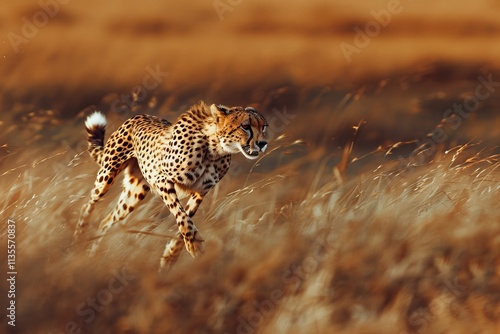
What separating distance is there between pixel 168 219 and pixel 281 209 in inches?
26.0

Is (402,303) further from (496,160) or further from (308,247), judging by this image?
(496,160)

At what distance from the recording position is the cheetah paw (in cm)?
714

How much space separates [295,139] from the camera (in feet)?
24.9

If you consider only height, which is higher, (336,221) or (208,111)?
(208,111)

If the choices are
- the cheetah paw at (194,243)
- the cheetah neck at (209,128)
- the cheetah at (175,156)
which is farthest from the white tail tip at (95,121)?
the cheetah paw at (194,243)

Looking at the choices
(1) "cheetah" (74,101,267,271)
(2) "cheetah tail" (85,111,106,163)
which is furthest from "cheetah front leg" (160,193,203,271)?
(2) "cheetah tail" (85,111,106,163)

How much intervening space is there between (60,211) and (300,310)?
1445 millimetres

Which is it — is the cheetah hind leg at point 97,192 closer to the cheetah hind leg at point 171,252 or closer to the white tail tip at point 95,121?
the white tail tip at point 95,121

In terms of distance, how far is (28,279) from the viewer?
24.1 ft

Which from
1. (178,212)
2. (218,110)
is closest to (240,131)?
(218,110)

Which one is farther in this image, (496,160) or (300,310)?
(496,160)

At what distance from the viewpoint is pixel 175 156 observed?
705 cm

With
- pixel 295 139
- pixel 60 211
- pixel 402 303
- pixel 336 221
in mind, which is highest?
pixel 60 211

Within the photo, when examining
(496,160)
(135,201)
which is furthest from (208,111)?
(496,160)
